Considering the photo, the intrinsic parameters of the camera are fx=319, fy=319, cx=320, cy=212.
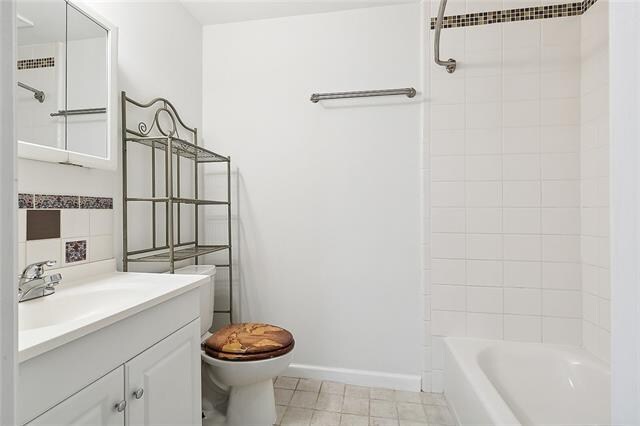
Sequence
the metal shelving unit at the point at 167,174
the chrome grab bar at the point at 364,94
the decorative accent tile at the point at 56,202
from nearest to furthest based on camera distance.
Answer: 1. the decorative accent tile at the point at 56,202
2. the metal shelving unit at the point at 167,174
3. the chrome grab bar at the point at 364,94

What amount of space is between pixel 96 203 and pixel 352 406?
5.17ft

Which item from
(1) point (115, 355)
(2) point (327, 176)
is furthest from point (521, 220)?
(1) point (115, 355)

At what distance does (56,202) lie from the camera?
3.77 feet

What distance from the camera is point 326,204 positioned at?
1972mm

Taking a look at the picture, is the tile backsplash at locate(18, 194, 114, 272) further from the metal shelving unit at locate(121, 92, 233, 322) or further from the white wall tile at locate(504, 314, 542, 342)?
the white wall tile at locate(504, 314, 542, 342)

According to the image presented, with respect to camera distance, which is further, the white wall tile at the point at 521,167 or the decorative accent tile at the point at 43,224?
the white wall tile at the point at 521,167

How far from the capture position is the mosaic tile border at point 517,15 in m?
1.66

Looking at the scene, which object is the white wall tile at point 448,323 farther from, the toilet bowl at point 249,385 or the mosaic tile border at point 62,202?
the mosaic tile border at point 62,202

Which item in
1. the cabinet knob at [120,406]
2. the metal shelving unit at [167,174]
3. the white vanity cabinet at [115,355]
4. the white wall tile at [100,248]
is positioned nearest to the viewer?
the white vanity cabinet at [115,355]

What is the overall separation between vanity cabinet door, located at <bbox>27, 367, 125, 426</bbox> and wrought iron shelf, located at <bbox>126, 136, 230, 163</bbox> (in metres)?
1.00

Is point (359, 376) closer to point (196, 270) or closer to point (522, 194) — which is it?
point (196, 270)

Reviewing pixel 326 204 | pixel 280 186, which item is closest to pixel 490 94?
pixel 326 204

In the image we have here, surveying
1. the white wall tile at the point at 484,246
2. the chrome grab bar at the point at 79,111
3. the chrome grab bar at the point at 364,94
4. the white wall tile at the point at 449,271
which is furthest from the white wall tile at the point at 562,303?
the chrome grab bar at the point at 79,111

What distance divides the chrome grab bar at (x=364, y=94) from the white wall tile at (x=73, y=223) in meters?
1.32
